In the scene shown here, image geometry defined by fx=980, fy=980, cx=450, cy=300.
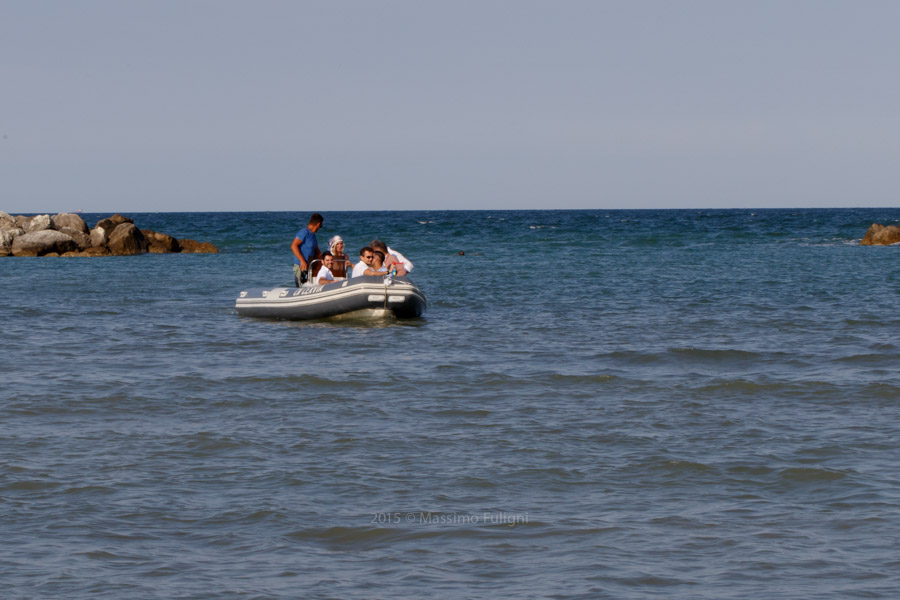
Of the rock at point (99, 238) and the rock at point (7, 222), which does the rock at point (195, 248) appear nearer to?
the rock at point (99, 238)

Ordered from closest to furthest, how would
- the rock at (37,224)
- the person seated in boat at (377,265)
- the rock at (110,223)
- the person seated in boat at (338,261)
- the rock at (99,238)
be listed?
the person seated in boat at (377,265), the person seated in boat at (338,261), the rock at (99,238), the rock at (37,224), the rock at (110,223)

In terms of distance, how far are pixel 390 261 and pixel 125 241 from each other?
25681 millimetres

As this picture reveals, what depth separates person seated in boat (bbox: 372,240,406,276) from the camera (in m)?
15.9

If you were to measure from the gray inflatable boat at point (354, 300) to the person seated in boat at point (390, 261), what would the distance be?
195 millimetres

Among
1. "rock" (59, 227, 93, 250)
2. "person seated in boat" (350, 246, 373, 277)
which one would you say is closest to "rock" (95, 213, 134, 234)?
"rock" (59, 227, 93, 250)

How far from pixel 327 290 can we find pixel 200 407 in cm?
659

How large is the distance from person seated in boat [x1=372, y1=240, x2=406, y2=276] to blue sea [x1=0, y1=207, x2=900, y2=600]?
0.98 m

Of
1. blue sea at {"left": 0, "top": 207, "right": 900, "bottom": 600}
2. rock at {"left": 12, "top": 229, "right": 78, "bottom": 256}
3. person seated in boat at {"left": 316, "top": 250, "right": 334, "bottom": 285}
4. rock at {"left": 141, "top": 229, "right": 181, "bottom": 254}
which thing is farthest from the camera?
rock at {"left": 141, "top": 229, "right": 181, "bottom": 254}

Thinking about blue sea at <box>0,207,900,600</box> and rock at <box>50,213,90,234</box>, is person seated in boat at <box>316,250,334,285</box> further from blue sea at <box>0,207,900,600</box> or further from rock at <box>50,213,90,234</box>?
rock at <box>50,213,90,234</box>

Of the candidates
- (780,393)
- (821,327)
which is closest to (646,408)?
(780,393)

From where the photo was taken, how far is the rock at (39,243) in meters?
37.2

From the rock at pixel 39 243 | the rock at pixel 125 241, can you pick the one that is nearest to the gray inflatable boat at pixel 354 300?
the rock at pixel 39 243

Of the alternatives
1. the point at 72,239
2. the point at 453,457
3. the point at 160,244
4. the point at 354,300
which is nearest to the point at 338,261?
the point at 354,300

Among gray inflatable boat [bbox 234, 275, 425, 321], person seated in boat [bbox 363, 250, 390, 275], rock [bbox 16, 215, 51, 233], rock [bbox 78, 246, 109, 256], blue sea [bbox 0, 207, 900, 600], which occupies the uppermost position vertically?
rock [bbox 16, 215, 51, 233]
